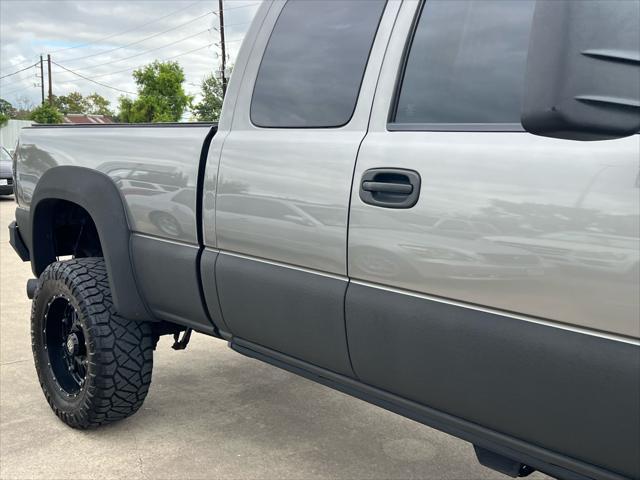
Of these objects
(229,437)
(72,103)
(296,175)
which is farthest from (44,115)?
(72,103)

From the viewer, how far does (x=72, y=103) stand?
9156cm

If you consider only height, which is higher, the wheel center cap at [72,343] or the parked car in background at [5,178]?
the wheel center cap at [72,343]

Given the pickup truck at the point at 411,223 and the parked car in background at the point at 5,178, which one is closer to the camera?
the pickup truck at the point at 411,223

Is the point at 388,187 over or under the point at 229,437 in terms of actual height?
over

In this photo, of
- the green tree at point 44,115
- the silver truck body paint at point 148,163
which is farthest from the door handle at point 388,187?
the green tree at point 44,115

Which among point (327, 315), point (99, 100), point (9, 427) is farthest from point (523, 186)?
point (99, 100)

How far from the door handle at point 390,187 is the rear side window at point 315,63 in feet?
0.93

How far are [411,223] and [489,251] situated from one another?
0.82 feet

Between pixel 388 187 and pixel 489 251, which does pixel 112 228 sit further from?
pixel 489 251

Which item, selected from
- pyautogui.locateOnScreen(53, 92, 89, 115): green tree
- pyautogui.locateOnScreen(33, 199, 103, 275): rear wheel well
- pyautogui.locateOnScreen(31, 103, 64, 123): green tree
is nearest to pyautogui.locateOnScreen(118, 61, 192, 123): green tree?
pyautogui.locateOnScreen(31, 103, 64, 123): green tree

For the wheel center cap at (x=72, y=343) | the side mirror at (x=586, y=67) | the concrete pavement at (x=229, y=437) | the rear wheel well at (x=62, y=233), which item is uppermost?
the side mirror at (x=586, y=67)

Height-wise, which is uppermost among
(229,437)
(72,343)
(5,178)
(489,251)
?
(489,251)

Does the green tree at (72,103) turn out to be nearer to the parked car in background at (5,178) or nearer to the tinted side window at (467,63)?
the parked car in background at (5,178)

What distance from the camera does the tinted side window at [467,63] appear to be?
5.88 feet
